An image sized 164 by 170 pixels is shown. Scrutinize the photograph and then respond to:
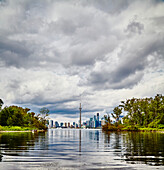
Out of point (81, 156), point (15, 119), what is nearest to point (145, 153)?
point (81, 156)

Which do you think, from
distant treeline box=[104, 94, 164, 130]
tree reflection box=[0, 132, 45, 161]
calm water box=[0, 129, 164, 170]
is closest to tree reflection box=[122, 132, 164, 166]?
calm water box=[0, 129, 164, 170]

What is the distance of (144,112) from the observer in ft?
404

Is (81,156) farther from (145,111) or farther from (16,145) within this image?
(145,111)

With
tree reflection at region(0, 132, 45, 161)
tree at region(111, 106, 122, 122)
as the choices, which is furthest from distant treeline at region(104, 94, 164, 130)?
tree reflection at region(0, 132, 45, 161)

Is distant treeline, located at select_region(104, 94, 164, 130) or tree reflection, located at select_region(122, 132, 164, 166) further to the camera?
distant treeline, located at select_region(104, 94, 164, 130)

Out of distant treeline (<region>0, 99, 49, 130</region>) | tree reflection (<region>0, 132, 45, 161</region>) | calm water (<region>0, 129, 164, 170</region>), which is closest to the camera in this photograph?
calm water (<region>0, 129, 164, 170</region>)

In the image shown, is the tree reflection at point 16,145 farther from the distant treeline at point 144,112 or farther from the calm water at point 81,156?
the distant treeline at point 144,112

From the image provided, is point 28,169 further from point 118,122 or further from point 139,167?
point 118,122

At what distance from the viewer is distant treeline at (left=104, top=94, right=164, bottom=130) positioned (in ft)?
365

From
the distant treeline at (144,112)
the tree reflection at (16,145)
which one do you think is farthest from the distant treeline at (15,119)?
Result: the tree reflection at (16,145)

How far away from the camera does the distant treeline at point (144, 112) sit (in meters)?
111

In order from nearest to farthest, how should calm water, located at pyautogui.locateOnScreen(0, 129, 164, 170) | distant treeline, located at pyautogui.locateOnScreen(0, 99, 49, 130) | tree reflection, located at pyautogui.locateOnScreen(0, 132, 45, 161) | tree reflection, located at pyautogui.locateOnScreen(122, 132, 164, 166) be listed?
calm water, located at pyautogui.locateOnScreen(0, 129, 164, 170) → tree reflection, located at pyautogui.locateOnScreen(122, 132, 164, 166) → tree reflection, located at pyautogui.locateOnScreen(0, 132, 45, 161) → distant treeline, located at pyautogui.locateOnScreen(0, 99, 49, 130)

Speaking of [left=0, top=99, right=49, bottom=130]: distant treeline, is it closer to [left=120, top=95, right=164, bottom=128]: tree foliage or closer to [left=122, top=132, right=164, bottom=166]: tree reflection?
[left=120, top=95, right=164, bottom=128]: tree foliage

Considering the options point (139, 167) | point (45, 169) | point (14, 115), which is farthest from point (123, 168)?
point (14, 115)
